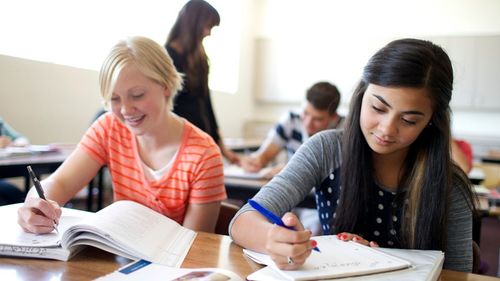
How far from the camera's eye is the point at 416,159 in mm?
1147

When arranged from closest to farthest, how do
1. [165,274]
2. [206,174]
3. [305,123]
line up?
[165,274]
[206,174]
[305,123]

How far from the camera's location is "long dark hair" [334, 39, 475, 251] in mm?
1009

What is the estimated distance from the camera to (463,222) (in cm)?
108

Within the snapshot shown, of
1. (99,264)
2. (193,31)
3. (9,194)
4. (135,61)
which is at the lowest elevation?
(9,194)

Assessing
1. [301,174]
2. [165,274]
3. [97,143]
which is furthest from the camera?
[97,143]

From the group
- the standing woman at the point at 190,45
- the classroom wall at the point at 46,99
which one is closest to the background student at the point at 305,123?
the standing woman at the point at 190,45

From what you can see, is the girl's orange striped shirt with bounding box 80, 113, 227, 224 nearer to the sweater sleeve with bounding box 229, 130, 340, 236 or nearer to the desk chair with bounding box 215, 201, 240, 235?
the desk chair with bounding box 215, 201, 240, 235

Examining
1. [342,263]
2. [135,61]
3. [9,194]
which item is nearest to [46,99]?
[9,194]

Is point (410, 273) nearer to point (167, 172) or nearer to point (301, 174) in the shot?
point (301, 174)

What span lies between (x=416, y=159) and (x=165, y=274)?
Result: 2.33ft

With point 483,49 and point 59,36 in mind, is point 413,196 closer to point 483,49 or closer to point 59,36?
point 59,36

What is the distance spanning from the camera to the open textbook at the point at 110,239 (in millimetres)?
797

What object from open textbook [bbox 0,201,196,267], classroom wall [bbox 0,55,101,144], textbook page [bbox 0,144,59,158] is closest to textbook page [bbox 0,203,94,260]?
open textbook [bbox 0,201,196,267]

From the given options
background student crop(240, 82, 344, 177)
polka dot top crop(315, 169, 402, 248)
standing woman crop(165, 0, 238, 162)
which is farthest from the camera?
background student crop(240, 82, 344, 177)
